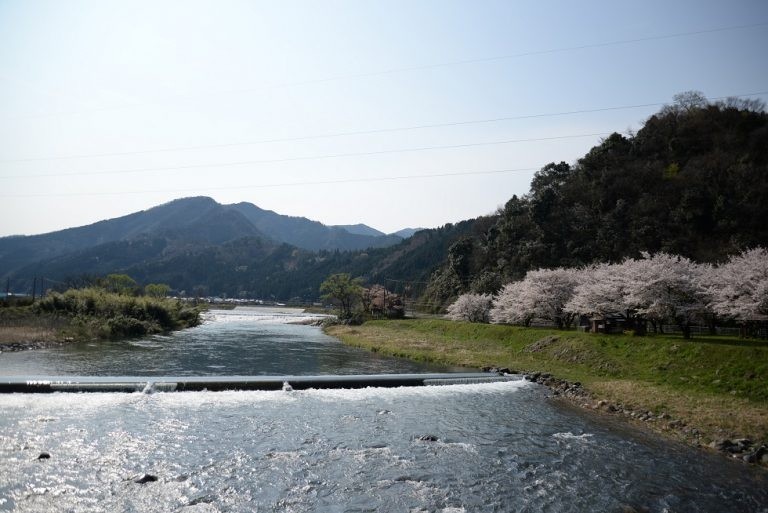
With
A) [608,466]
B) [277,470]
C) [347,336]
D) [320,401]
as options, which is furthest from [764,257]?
[347,336]

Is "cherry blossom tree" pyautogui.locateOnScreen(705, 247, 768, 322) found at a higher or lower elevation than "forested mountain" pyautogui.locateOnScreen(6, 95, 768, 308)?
lower

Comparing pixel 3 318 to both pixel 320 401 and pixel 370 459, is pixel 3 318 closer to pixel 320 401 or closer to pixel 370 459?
pixel 320 401

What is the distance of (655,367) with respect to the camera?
2508 centimetres

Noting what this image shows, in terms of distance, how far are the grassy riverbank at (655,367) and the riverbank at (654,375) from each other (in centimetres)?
3

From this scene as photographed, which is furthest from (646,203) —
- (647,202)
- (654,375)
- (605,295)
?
(654,375)

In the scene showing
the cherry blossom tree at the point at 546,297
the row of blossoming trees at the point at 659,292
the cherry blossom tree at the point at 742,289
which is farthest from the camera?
the cherry blossom tree at the point at 546,297

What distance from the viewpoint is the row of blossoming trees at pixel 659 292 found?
2667 cm

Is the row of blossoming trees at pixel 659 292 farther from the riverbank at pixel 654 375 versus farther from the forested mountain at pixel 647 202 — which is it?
the forested mountain at pixel 647 202

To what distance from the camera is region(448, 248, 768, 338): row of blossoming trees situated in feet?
87.5

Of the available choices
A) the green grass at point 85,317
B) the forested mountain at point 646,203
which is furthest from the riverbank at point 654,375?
the forested mountain at point 646,203

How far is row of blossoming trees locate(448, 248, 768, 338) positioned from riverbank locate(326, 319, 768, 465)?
7.88 ft

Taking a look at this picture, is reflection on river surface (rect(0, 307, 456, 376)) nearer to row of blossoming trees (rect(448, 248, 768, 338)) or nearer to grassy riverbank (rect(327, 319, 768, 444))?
grassy riverbank (rect(327, 319, 768, 444))

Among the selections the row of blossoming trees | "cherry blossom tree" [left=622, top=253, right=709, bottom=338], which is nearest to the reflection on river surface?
the row of blossoming trees

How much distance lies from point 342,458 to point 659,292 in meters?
25.4
